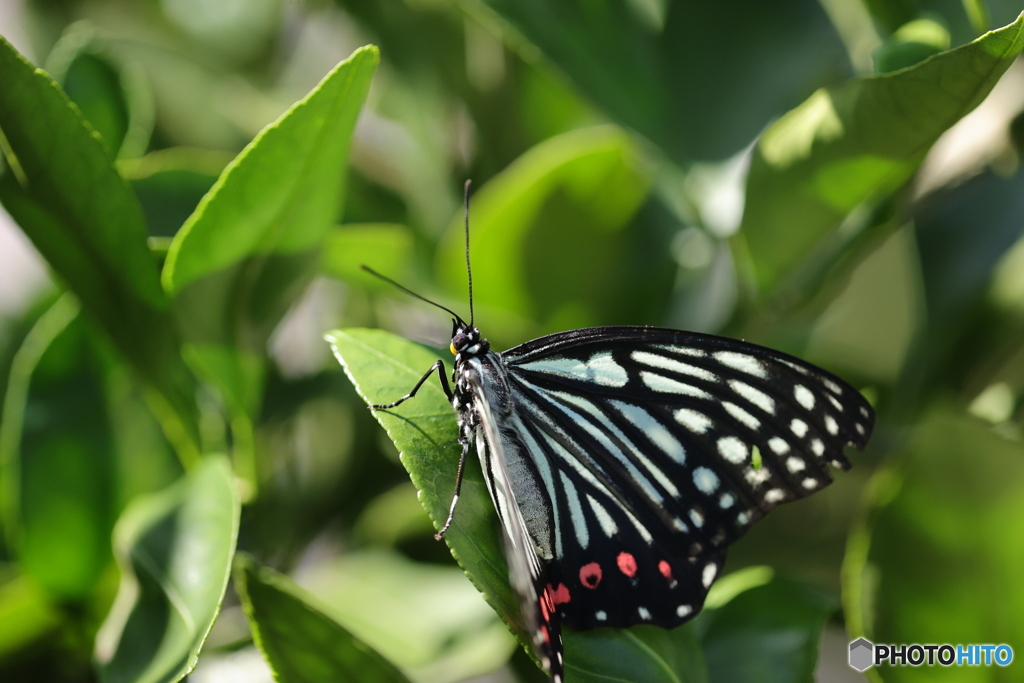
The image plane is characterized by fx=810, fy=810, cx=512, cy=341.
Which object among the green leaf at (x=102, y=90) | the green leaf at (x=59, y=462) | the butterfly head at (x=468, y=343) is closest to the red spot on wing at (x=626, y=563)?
Result: the butterfly head at (x=468, y=343)

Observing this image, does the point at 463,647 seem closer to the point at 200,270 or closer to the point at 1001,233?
the point at 200,270

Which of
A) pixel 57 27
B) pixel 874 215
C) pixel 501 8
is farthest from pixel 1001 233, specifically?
pixel 57 27

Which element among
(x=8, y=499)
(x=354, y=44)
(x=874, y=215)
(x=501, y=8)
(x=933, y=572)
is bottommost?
(x=933, y=572)

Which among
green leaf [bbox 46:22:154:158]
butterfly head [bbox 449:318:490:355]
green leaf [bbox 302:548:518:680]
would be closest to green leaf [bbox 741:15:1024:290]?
butterfly head [bbox 449:318:490:355]

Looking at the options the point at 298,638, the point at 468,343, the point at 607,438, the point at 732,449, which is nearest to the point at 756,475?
the point at 732,449

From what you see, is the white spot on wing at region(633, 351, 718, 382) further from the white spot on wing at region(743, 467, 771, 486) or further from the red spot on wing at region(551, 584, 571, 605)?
the red spot on wing at region(551, 584, 571, 605)

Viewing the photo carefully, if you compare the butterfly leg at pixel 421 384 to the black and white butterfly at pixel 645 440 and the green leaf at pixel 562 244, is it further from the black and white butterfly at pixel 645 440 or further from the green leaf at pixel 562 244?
the green leaf at pixel 562 244
